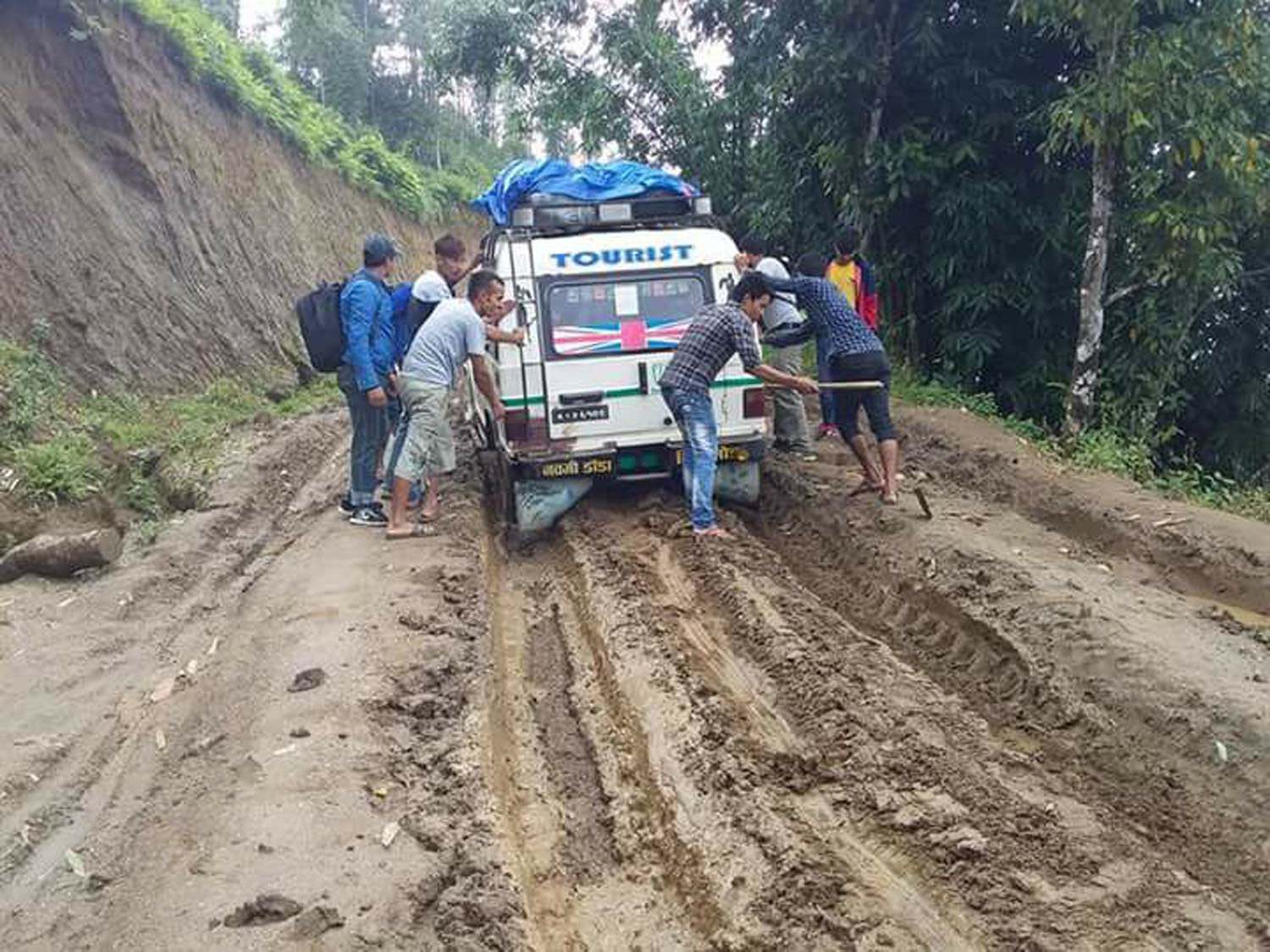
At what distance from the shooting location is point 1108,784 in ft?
14.1

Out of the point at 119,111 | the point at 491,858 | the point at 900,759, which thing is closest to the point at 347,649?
the point at 491,858

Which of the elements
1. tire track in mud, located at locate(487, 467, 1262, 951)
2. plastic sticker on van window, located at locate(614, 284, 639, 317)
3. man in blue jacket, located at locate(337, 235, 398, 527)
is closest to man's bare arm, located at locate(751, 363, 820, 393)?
plastic sticker on van window, located at locate(614, 284, 639, 317)

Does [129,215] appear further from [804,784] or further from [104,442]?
[804,784]

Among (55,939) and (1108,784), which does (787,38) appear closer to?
(1108,784)

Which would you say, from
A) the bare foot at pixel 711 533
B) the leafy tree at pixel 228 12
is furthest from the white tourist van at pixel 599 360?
the leafy tree at pixel 228 12

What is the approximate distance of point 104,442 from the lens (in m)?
9.92

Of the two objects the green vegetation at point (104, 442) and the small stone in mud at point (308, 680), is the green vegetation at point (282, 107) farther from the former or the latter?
the small stone in mud at point (308, 680)

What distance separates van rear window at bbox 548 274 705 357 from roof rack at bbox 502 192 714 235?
537 mm

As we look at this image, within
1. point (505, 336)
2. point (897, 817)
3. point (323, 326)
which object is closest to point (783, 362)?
point (505, 336)

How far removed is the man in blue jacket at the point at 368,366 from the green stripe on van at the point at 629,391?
915 mm

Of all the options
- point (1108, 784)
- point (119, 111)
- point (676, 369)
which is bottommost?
point (1108, 784)

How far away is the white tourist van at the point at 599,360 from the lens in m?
7.83

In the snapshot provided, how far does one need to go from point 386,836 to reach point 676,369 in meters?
4.28

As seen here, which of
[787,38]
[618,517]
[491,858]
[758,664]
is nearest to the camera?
[491,858]
